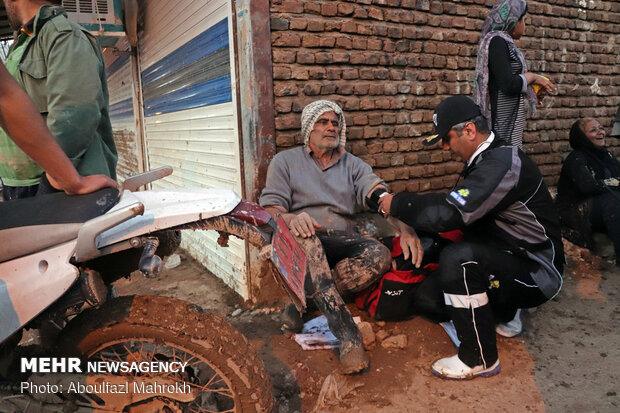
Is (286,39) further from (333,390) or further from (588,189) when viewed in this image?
(588,189)

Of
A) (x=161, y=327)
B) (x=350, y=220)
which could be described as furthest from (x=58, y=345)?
(x=350, y=220)

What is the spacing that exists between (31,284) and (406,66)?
346 cm

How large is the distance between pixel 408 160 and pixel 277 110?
1.44m

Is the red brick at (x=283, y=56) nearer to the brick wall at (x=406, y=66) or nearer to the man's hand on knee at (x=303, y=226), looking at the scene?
the brick wall at (x=406, y=66)

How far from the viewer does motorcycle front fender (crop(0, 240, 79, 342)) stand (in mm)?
1320

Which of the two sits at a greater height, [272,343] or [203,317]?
[203,317]

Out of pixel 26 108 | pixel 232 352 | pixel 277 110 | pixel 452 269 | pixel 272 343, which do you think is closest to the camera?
pixel 26 108

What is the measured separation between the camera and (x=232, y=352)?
151cm

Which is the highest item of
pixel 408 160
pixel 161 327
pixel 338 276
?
pixel 408 160

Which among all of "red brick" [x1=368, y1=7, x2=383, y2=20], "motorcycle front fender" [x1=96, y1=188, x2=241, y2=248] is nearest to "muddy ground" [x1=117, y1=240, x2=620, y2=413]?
"motorcycle front fender" [x1=96, y1=188, x2=241, y2=248]

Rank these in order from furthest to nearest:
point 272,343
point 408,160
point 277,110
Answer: point 408,160, point 277,110, point 272,343

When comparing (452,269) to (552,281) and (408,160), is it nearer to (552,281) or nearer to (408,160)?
(552,281)

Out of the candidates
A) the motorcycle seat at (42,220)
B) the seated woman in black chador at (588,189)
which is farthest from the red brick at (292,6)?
the seated woman in black chador at (588,189)

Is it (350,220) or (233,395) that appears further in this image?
(350,220)
